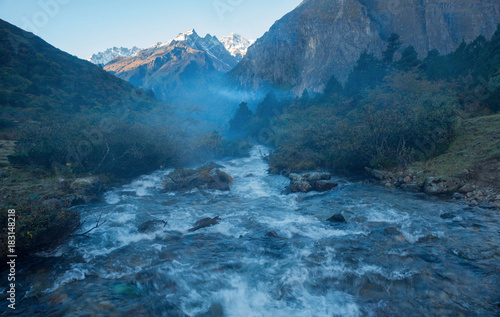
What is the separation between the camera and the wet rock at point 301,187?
16.3 m

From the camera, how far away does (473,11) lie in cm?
6041

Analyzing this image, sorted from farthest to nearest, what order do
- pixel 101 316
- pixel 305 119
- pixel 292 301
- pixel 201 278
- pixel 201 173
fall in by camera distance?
1. pixel 305 119
2. pixel 201 173
3. pixel 201 278
4. pixel 292 301
5. pixel 101 316

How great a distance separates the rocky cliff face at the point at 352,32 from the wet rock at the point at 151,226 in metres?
62.7

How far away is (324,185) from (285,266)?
968 centimetres

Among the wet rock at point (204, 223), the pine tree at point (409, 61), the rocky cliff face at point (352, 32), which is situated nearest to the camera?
the wet rock at point (204, 223)

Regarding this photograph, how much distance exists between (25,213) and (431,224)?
51.4ft

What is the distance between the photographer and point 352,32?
68.4 metres

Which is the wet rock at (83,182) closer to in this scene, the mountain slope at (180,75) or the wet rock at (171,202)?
the wet rock at (171,202)

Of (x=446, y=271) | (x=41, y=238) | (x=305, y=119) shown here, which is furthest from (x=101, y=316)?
(x=305, y=119)

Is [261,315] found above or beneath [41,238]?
beneath

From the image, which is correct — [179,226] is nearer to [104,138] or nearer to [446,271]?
[446,271]

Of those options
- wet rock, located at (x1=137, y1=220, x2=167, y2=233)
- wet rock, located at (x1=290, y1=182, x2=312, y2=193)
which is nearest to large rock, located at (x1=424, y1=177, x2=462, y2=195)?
wet rock, located at (x1=290, y1=182, x2=312, y2=193)

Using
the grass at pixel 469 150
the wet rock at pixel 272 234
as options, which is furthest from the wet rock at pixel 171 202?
the grass at pixel 469 150

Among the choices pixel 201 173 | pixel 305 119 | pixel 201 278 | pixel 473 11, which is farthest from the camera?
pixel 473 11
